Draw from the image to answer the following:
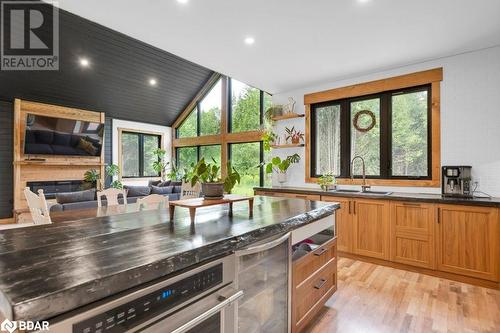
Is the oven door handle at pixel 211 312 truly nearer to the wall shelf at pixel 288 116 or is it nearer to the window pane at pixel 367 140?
the window pane at pixel 367 140

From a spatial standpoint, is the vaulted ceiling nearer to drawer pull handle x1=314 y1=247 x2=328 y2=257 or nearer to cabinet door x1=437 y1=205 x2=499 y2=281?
cabinet door x1=437 y1=205 x2=499 y2=281

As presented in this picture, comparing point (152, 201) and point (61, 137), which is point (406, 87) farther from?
point (61, 137)

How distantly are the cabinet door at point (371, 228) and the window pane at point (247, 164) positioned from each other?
3.14 m

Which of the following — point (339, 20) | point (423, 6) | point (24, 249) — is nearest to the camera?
point (24, 249)

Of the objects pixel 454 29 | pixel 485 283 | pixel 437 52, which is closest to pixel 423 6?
pixel 454 29

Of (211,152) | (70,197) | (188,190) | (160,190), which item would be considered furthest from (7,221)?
(211,152)

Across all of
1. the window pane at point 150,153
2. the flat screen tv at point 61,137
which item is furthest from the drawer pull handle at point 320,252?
the window pane at point 150,153

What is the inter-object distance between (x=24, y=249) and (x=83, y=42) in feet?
19.3

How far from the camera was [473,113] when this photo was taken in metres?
3.22

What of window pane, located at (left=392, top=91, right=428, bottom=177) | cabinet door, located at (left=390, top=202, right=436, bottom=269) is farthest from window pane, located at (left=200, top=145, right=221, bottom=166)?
cabinet door, located at (left=390, top=202, right=436, bottom=269)

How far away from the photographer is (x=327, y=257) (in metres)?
2.20

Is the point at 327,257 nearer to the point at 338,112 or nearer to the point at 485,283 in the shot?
the point at 485,283

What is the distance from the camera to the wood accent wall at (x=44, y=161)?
234 inches

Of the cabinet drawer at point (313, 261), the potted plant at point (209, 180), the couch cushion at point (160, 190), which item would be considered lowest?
the cabinet drawer at point (313, 261)
